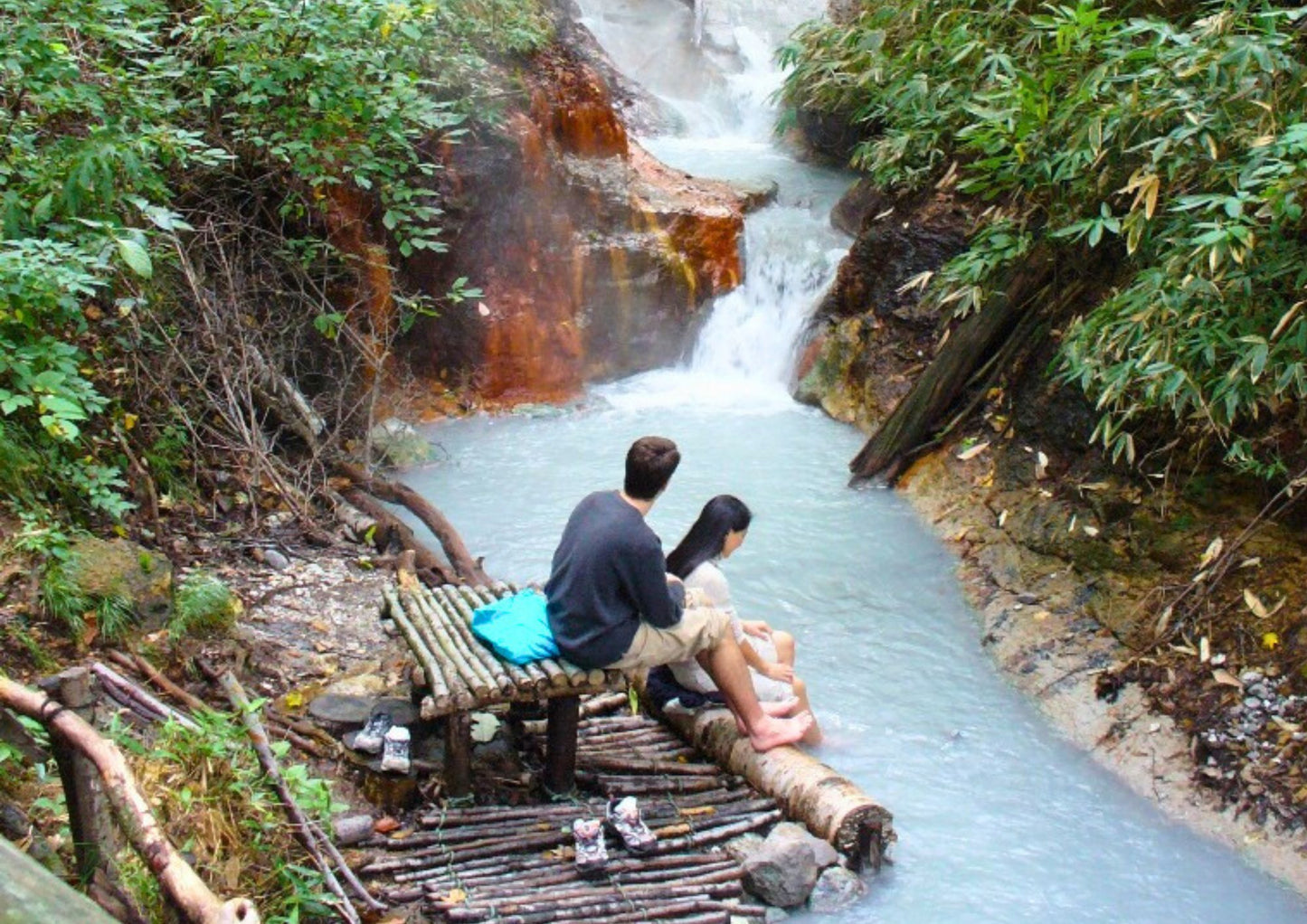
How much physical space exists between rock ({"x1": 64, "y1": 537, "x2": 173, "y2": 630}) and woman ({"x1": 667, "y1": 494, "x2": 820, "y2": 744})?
2178 millimetres

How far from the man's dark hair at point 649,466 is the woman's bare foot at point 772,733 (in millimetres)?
1113

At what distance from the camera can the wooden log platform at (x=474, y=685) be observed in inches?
146

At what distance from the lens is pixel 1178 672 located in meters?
5.11

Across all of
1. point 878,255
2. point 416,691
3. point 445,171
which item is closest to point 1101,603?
point 416,691

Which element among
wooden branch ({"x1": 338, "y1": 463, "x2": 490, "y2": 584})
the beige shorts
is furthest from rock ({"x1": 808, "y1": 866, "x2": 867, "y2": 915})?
wooden branch ({"x1": 338, "y1": 463, "x2": 490, "y2": 584})

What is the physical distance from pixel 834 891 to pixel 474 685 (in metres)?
1.50

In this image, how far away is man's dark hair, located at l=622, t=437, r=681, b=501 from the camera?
3867 millimetres

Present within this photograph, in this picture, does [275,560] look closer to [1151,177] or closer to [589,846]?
[589,846]

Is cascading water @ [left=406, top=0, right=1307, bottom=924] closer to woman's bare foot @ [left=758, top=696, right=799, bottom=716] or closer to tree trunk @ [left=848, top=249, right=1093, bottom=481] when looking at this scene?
tree trunk @ [left=848, top=249, right=1093, bottom=481]

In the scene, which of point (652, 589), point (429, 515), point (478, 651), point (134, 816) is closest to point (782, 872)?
point (652, 589)

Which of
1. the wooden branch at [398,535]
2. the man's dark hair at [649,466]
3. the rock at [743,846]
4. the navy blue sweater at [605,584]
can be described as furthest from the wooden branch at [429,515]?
the rock at [743,846]

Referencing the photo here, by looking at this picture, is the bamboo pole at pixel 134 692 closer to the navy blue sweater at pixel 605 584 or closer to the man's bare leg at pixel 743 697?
the navy blue sweater at pixel 605 584

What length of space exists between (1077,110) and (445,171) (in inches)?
223

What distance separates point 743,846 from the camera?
3908mm
